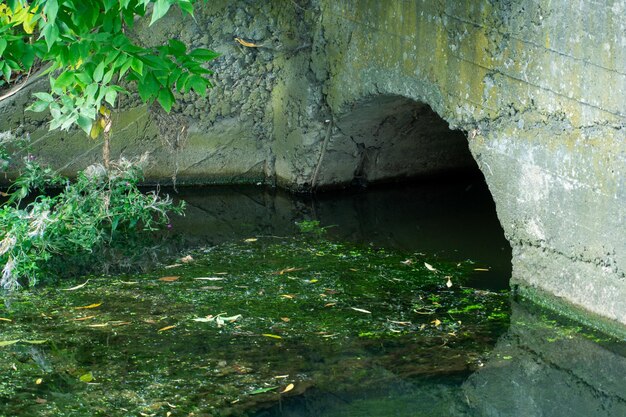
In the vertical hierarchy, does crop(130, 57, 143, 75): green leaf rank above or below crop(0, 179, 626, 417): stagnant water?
above

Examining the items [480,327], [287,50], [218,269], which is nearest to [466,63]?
[480,327]

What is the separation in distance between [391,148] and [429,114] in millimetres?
484

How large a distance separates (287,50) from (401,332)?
3.57 metres

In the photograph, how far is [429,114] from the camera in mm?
8312

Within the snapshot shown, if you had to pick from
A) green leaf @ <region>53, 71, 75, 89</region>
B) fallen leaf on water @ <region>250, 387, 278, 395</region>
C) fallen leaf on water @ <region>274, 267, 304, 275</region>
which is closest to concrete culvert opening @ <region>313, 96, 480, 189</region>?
fallen leaf on water @ <region>274, 267, 304, 275</region>

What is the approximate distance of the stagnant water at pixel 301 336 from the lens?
4.66m

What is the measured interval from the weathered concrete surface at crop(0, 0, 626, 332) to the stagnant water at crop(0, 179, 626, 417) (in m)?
0.51

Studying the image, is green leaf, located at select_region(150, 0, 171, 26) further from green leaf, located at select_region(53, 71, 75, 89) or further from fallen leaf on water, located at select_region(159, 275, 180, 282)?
fallen leaf on water, located at select_region(159, 275, 180, 282)

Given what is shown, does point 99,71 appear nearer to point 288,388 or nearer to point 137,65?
point 137,65

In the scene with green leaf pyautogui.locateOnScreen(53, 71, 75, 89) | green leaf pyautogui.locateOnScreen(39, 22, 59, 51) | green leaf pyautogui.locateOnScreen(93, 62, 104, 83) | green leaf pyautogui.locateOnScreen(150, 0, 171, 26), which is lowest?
green leaf pyautogui.locateOnScreen(53, 71, 75, 89)

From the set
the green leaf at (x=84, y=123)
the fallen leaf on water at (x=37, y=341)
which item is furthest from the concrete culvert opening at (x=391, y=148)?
the fallen leaf on water at (x=37, y=341)

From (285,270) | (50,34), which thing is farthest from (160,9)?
(285,270)

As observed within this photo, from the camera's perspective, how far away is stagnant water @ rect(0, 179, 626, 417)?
466 cm

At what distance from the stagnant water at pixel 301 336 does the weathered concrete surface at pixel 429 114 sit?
513 millimetres
